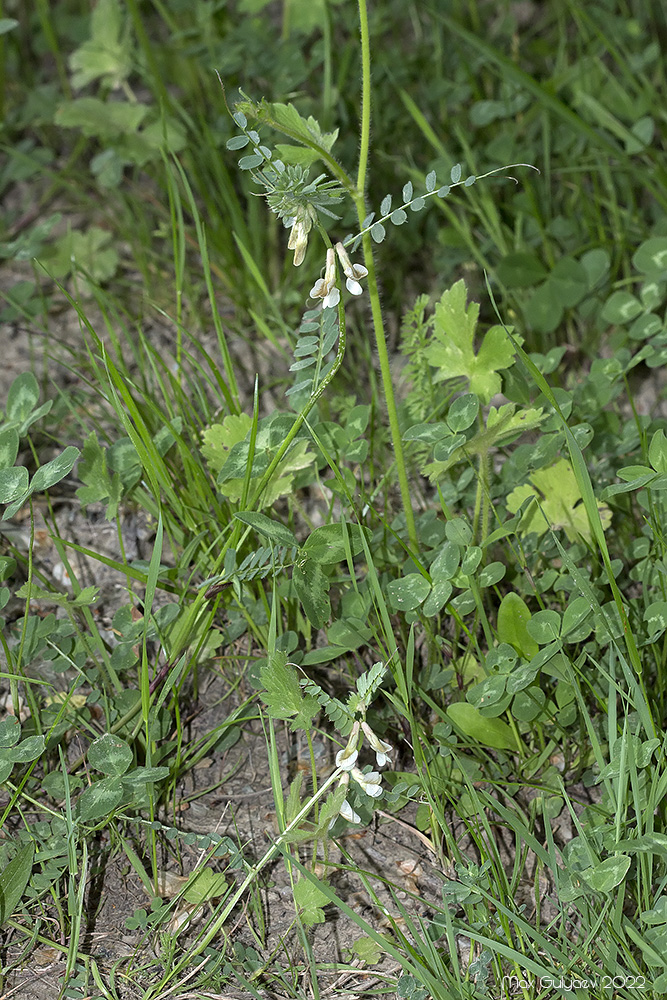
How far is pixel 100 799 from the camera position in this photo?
1411 millimetres

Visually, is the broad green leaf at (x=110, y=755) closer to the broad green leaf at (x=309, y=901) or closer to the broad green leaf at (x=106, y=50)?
the broad green leaf at (x=309, y=901)

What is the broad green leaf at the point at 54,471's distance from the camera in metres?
1.47

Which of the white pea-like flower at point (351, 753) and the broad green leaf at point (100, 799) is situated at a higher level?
the broad green leaf at point (100, 799)

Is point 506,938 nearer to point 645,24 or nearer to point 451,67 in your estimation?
point 451,67

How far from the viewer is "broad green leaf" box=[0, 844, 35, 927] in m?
1.40

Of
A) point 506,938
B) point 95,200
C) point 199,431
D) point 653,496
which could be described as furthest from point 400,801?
point 95,200

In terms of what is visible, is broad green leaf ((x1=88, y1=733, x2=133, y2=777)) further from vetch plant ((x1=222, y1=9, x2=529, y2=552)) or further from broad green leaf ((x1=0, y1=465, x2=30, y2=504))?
vetch plant ((x1=222, y1=9, x2=529, y2=552))

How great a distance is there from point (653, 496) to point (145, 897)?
110cm

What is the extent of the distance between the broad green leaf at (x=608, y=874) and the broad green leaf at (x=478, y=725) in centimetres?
28

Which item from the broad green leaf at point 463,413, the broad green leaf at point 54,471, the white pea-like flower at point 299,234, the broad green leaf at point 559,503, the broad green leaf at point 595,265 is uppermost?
the white pea-like flower at point 299,234

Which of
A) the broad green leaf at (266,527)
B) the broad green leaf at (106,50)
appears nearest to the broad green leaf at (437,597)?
the broad green leaf at (266,527)

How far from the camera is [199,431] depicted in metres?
1.90

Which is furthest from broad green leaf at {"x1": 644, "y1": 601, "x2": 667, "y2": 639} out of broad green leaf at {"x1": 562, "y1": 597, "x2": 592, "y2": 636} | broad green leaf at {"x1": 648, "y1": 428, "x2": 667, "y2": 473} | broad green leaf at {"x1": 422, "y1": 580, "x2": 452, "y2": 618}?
broad green leaf at {"x1": 422, "y1": 580, "x2": 452, "y2": 618}

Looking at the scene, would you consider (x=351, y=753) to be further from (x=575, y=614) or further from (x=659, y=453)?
(x=659, y=453)
